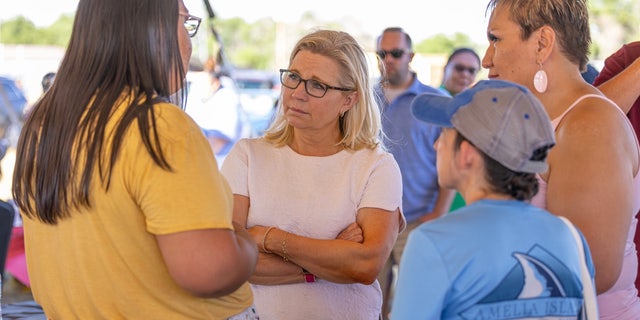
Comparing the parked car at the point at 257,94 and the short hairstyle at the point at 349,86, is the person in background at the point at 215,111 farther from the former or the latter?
the parked car at the point at 257,94

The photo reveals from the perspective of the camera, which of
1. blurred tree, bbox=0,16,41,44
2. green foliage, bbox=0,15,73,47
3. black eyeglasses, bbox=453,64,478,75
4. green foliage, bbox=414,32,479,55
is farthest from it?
green foliage, bbox=414,32,479,55

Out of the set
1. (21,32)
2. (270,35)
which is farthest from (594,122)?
(270,35)

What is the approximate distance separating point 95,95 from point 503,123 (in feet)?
2.50

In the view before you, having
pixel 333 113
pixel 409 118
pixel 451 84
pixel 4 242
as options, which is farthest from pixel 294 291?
pixel 451 84

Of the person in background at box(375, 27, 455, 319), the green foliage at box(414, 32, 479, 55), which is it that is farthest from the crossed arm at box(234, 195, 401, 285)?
the green foliage at box(414, 32, 479, 55)

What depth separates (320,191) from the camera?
2.28m

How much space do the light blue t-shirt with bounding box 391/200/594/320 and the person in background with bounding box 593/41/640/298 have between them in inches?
25.7

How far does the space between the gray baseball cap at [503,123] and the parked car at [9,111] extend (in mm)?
7373

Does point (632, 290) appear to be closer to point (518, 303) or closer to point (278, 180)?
point (518, 303)

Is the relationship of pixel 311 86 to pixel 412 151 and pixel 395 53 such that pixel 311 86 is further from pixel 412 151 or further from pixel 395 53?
pixel 395 53

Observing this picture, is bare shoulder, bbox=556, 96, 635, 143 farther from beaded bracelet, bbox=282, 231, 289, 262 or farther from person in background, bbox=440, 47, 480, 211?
person in background, bbox=440, 47, 480, 211

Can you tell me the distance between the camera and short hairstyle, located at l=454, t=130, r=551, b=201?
142cm

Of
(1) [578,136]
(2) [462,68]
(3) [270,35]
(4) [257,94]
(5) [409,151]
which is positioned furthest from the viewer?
(3) [270,35]

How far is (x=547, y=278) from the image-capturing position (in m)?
1.40
